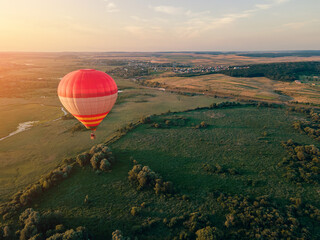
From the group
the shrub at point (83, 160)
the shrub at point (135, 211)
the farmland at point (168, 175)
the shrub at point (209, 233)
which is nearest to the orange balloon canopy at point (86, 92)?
the shrub at point (83, 160)

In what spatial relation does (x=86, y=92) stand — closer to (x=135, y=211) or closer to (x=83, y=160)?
(x=83, y=160)

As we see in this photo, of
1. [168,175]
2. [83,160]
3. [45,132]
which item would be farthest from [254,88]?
[45,132]

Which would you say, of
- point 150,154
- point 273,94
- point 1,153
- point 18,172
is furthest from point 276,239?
point 273,94

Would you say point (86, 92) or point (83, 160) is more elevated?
point (86, 92)

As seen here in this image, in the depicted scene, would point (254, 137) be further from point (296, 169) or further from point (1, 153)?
point (1, 153)

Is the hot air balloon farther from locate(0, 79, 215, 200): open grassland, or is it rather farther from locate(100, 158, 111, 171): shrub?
locate(0, 79, 215, 200): open grassland

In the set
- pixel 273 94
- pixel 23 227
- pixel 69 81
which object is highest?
pixel 69 81

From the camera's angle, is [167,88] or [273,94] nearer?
[273,94]

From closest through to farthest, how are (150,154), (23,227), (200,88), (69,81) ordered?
(23,227), (69,81), (150,154), (200,88)
